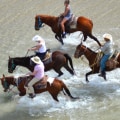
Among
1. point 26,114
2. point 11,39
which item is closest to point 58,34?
point 11,39

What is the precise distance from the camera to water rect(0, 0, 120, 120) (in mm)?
10789

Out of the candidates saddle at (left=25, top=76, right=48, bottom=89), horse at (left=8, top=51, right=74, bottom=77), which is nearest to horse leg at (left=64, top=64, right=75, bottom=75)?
horse at (left=8, top=51, right=74, bottom=77)

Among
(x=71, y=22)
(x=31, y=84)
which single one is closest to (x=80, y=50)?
(x=31, y=84)

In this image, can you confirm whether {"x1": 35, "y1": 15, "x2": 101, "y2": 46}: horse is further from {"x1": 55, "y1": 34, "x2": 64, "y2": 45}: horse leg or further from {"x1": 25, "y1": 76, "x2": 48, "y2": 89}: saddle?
{"x1": 25, "y1": 76, "x2": 48, "y2": 89}: saddle

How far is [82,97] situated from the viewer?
11461 millimetres

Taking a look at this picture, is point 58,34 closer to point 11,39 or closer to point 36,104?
point 11,39

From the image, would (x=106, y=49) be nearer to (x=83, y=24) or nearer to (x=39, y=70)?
(x=39, y=70)

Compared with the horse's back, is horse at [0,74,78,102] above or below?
below

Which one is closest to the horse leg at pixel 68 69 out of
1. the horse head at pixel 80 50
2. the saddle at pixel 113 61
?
the horse head at pixel 80 50

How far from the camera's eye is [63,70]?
Result: 1311cm

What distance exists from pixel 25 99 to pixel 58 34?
378cm

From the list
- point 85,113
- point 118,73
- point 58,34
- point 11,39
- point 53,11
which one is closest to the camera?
point 85,113

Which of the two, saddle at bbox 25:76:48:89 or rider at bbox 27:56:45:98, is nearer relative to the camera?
rider at bbox 27:56:45:98

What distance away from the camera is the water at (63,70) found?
425 inches
